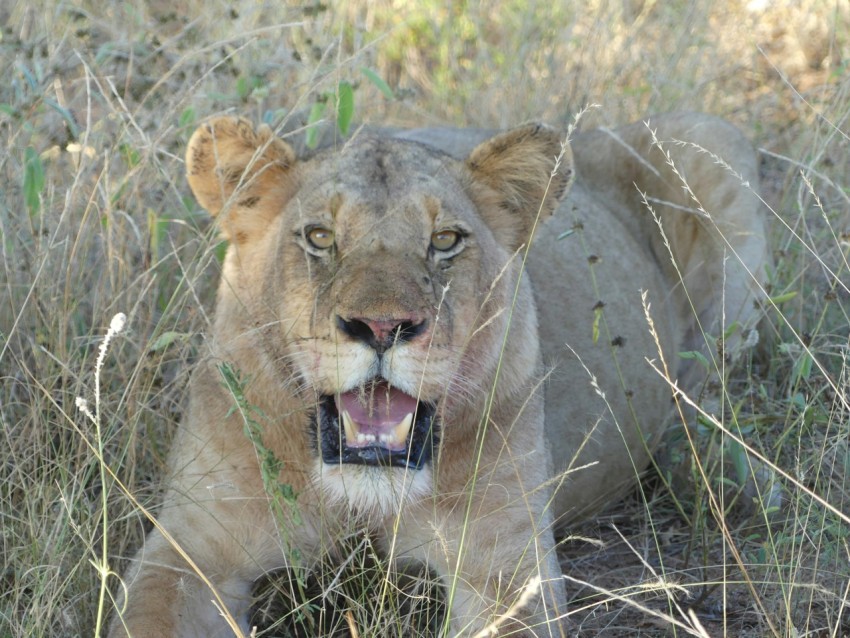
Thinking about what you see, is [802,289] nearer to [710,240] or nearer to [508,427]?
[710,240]

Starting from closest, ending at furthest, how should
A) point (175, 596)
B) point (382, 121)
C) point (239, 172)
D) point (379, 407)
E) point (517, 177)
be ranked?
1. point (379, 407)
2. point (175, 596)
3. point (239, 172)
4. point (517, 177)
5. point (382, 121)

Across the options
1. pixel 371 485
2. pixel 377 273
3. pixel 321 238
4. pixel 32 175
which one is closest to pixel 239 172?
pixel 321 238

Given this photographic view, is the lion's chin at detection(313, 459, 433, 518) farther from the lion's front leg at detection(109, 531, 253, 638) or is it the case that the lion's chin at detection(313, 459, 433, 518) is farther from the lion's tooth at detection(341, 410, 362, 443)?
the lion's front leg at detection(109, 531, 253, 638)

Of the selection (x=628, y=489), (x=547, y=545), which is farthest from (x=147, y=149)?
(x=628, y=489)

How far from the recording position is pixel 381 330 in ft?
9.58

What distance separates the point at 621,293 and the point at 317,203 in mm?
1816

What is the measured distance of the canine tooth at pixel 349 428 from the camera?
3096 millimetres

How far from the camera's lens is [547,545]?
346cm

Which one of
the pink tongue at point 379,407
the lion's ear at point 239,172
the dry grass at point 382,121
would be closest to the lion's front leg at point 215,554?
the dry grass at point 382,121

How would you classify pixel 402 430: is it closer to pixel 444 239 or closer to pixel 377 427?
pixel 377 427

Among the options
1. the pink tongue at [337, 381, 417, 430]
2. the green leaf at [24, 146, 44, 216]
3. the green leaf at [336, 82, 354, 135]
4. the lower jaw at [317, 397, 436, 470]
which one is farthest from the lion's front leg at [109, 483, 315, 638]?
the green leaf at [336, 82, 354, 135]

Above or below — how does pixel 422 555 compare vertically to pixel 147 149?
below

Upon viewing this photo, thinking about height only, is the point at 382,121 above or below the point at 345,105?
below

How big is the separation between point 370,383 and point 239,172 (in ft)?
3.15
